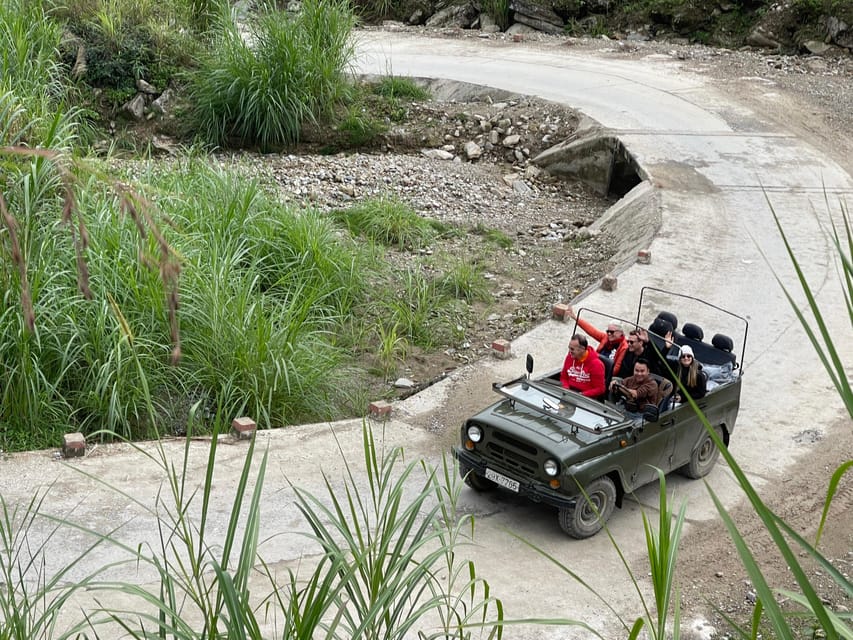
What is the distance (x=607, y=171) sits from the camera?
59.1ft

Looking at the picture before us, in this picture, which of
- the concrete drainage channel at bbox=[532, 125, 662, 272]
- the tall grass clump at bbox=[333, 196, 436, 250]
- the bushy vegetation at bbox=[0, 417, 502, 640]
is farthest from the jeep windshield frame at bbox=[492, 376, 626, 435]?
the concrete drainage channel at bbox=[532, 125, 662, 272]

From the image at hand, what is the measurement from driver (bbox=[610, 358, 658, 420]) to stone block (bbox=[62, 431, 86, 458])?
439 centimetres

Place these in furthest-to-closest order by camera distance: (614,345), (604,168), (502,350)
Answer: (604,168), (502,350), (614,345)

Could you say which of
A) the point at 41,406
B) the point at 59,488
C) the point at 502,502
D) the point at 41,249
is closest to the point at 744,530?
the point at 502,502

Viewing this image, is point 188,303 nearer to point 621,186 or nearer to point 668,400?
point 668,400

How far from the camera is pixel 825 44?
24.0 meters

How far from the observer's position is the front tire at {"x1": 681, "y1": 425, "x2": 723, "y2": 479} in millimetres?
9047

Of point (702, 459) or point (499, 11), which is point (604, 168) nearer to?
point (702, 459)

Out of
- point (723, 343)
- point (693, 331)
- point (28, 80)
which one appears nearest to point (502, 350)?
point (693, 331)

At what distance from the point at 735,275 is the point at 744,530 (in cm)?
567

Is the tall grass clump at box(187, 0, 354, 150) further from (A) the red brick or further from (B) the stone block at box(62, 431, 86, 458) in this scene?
(B) the stone block at box(62, 431, 86, 458)

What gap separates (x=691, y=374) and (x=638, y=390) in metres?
0.43

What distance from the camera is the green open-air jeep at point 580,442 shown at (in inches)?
308

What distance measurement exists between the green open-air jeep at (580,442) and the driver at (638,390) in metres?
0.07
